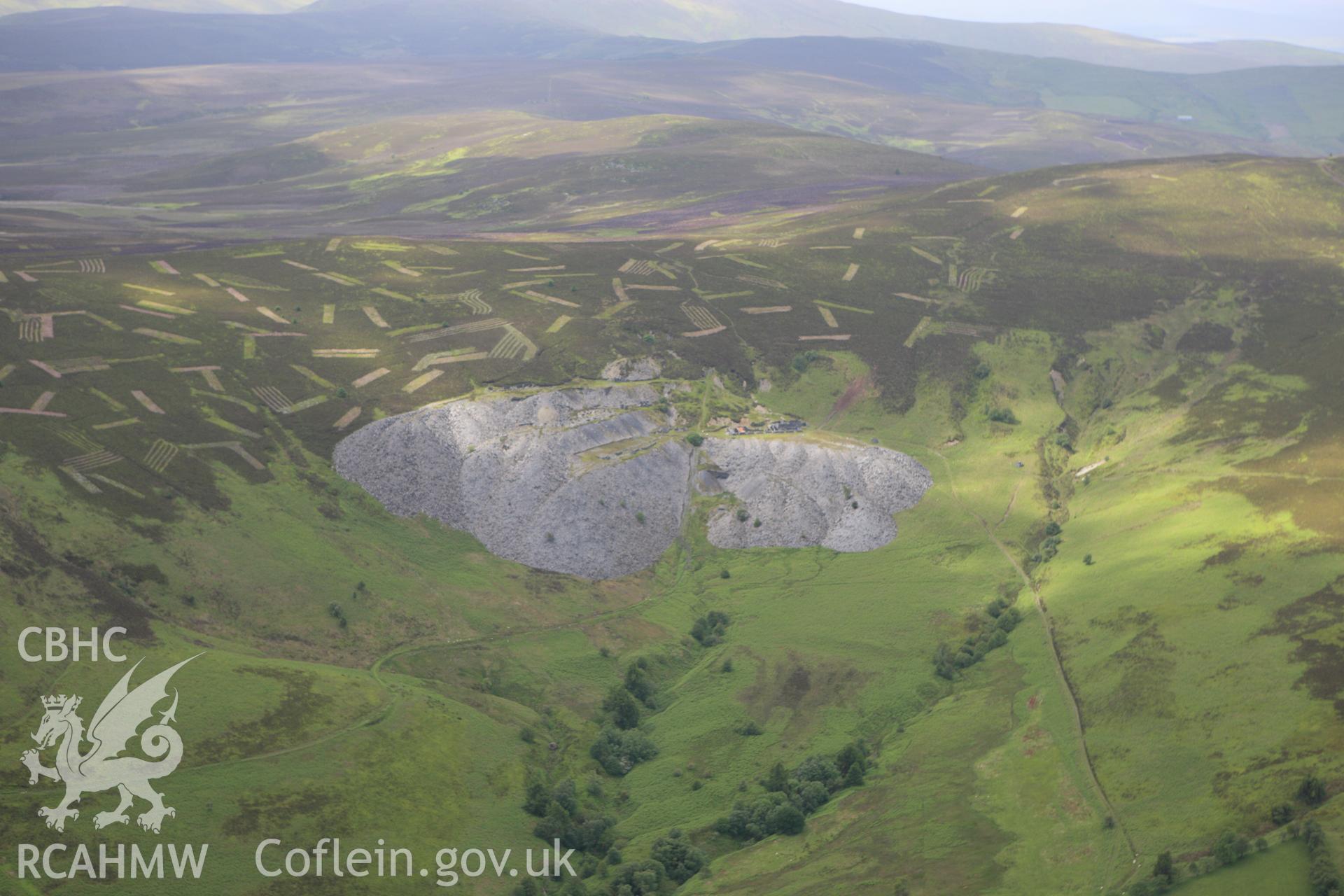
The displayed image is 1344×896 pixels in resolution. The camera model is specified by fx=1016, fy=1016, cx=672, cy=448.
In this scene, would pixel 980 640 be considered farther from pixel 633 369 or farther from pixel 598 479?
pixel 633 369

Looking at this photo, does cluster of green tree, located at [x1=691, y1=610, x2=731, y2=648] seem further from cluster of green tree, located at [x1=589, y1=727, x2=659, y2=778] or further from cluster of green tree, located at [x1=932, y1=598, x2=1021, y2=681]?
cluster of green tree, located at [x1=932, y1=598, x2=1021, y2=681]

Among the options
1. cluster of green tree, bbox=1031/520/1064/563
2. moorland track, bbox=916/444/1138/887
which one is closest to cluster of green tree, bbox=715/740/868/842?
moorland track, bbox=916/444/1138/887

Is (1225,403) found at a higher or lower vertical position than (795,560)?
higher

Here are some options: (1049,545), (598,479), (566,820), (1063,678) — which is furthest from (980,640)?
(566,820)

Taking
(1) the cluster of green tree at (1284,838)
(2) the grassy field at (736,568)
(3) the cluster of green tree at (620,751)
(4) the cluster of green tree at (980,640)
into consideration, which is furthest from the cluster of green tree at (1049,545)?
(3) the cluster of green tree at (620,751)

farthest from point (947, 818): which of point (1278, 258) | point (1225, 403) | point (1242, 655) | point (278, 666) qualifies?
point (1278, 258)

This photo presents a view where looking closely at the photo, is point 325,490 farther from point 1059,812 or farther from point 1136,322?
point 1136,322
